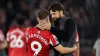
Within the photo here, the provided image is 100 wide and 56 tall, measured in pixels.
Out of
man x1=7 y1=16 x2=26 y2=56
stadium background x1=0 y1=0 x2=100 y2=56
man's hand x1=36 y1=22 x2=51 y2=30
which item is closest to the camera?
man's hand x1=36 y1=22 x2=51 y2=30

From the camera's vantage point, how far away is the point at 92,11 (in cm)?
1459

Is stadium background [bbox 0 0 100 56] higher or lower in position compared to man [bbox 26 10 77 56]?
lower

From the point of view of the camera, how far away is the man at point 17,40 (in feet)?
39.0

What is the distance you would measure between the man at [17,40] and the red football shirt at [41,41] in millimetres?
4017

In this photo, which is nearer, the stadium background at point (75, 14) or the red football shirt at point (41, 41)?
the red football shirt at point (41, 41)

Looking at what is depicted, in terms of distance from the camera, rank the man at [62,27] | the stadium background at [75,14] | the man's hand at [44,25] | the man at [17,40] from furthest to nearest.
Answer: the stadium background at [75,14]
the man at [17,40]
the man at [62,27]
the man's hand at [44,25]

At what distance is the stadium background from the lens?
46.6 ft

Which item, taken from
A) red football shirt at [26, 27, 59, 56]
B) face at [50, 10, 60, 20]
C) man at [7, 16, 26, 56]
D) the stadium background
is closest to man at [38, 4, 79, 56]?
face at [50, 10, 60, 20]

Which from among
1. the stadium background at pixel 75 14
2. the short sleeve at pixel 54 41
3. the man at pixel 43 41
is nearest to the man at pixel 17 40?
the stadium background at pixel 75 14

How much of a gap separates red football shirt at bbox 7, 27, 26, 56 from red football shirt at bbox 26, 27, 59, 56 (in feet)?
13.2

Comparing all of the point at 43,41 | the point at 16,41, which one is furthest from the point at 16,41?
the point at 43,41

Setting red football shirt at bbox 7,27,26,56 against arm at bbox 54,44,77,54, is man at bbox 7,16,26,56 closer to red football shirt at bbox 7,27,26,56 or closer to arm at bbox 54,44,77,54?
red football shirt at bbox 7,27,26,56

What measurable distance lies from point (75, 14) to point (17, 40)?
185 inches

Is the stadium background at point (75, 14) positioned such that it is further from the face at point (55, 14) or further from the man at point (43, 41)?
the man at point (43, 41)
